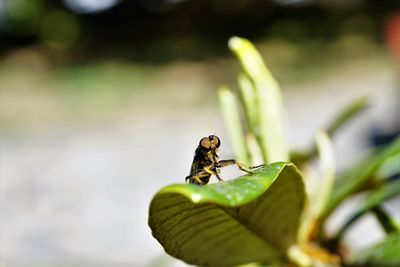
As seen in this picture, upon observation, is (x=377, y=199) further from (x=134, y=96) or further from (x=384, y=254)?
(x=134, y=96)

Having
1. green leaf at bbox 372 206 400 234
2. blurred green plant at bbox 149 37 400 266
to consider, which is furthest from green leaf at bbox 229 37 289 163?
green leaf at bbox 372 206 400 234

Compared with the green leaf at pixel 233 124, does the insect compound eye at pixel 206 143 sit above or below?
below

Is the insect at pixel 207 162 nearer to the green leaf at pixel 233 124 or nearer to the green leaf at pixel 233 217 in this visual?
the green leaf at pixel 233 217

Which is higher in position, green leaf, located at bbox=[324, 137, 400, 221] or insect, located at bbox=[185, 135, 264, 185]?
green leaf, located at bbox=[324, 137, 400, 221]

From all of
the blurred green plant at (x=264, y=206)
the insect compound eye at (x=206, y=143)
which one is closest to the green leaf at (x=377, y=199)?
the blurred green plant at (x=264, y=206)

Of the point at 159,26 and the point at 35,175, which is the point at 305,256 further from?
the point at 159,26

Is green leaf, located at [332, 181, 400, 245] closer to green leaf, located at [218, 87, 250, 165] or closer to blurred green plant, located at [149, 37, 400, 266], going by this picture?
blurred green plant, located at [149, 37, 400, 266]

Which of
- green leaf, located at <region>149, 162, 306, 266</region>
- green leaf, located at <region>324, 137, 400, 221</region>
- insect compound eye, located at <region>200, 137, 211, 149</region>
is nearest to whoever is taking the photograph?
green leaf, located at <region>149, 162, 306, 266</region>

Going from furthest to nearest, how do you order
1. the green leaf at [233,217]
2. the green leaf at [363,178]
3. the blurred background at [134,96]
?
the blurred background at [134,96], the green leaf at [363,178], the green leaf at [233,217]

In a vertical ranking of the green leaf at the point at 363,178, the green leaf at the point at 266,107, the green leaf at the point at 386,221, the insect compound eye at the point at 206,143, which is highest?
the green leaf at the point at 266,107
